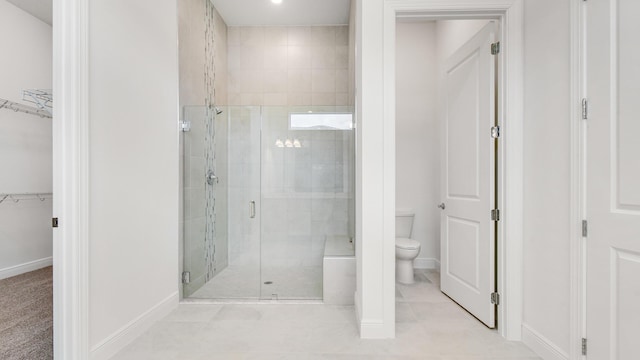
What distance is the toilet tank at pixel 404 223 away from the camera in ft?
10.9

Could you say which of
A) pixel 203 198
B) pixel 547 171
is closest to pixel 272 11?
pixel 203 198

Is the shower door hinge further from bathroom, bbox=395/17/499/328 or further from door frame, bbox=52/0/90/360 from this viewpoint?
door frame, bbox=52/0/90/360

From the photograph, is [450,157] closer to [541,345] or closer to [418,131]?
[418,131]

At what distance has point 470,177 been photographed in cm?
228

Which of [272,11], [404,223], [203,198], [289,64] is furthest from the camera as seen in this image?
[289,64]

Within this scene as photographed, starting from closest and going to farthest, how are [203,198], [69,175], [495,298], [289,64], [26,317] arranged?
[69,175]
[495,298]
[26,317]
[203,198]
[289,64]

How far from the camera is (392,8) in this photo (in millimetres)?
1943

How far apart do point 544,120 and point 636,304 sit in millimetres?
1002

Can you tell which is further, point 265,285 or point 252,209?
point 252,209

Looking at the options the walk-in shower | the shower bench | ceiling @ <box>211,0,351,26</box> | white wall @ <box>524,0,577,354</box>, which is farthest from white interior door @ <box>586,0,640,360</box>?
ceiling @ <box>211,0,351,26</box>

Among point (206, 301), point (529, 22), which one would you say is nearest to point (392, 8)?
point (529, 22)

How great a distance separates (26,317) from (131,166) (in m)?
1.51

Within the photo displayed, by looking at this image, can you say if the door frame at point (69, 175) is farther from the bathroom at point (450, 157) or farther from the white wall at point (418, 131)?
the white wall at point (418, 131)

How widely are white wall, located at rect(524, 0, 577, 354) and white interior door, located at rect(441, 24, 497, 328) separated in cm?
23
